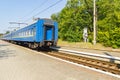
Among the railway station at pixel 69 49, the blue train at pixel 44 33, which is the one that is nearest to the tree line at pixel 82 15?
the railway station at pixel 69 49

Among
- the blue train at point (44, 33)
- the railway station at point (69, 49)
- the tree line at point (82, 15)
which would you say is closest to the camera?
the railway station at point (69, 49)

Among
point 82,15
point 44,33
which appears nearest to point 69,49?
point 44,33

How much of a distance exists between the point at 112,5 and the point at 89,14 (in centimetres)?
480

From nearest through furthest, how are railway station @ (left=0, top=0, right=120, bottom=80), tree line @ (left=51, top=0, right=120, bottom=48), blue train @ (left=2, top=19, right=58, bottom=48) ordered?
railway station @ (left=0, top=0, right=120, bottom=80)
blue train @ (left=2, top=19, right=58, bottom=48)
tree line @ (left=51, top=0, right=120, bottom=48)

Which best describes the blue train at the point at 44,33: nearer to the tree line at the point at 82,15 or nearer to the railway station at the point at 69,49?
the railway station at the point at 69,49

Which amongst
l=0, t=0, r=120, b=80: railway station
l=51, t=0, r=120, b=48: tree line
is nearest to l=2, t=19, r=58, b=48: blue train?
l=0, t=0, r=120, b=80: railway station

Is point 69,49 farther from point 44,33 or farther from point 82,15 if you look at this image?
point 82,15

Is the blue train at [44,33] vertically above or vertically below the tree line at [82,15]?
below

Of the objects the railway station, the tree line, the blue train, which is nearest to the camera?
the railway station

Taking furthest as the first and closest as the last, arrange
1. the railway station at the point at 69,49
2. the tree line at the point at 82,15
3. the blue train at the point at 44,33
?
1. the tree line at the point at 82,15
2. the blue train at the point at 44,33
3. the railway station at the point at 69,49

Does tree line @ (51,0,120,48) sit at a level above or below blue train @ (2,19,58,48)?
above

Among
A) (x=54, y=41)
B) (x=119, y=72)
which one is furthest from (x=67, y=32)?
(x=119, y=72)

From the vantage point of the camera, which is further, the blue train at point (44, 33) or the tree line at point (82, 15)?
the tree line at point (82, 15)

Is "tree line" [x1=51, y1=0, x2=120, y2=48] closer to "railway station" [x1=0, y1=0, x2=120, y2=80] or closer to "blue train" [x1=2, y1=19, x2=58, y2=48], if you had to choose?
"railway station" [x1=0, y1=0, x2=120, y2=80]
